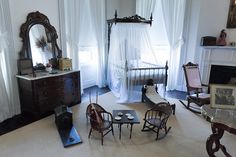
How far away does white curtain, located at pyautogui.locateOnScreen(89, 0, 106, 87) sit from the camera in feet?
18.2

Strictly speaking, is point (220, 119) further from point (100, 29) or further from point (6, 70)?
point (100, 29)

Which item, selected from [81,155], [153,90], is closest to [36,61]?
[81,155]

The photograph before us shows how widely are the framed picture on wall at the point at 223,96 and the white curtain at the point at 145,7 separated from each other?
157 inches

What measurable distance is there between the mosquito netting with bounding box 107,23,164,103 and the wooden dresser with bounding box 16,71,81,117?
1246 mm

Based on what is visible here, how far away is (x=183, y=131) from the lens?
3.56m

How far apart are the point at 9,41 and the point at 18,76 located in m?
0.73

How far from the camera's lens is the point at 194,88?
15.2 ft

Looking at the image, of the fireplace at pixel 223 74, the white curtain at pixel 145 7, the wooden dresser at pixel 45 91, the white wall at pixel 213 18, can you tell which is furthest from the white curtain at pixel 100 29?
the fireplace at pixel 223 74

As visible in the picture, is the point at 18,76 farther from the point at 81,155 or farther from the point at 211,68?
the point at 211,68

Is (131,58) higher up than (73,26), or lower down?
lower down

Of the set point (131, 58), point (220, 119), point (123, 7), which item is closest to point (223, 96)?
point (220, 119)

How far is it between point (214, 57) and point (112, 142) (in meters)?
3.93

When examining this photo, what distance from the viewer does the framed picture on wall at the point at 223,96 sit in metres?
2.47

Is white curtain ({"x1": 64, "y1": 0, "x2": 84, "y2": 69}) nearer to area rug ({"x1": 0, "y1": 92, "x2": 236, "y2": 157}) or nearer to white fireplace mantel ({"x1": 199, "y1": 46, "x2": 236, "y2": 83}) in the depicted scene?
area rug ({"x1": 0, "y1": 92, "x2": 236, "y2": 157})
